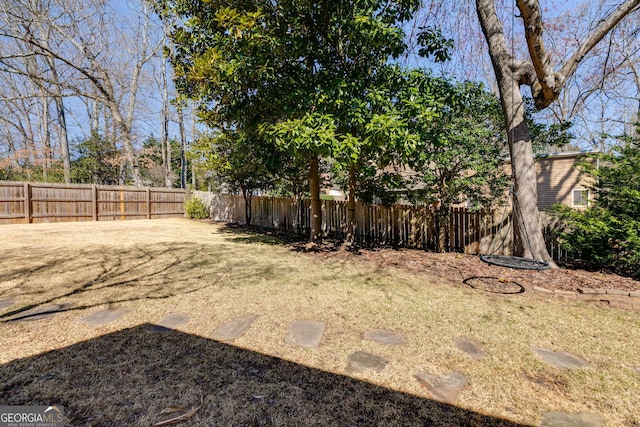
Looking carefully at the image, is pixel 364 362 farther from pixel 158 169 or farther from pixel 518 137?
pixel 158 169

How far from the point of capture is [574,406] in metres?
1.80

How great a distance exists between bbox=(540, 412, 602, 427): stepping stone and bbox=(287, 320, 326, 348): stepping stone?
5.13 ft

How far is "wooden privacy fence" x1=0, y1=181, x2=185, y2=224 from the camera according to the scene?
10.4 metres

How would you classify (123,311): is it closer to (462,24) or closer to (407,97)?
(407,97)

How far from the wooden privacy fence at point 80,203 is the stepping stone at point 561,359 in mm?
14767

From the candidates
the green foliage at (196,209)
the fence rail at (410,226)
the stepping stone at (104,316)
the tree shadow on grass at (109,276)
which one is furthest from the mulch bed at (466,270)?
the green foliage at (196,209)

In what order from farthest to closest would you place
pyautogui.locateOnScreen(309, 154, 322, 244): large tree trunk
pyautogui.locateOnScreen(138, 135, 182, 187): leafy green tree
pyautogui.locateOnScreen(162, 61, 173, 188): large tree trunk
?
pyautogui.locateOnScreen(138, 135, 182, 187): leafy green tree → pyautogui.locateOnScreen(162, 61, 173, 188): large tree trunk → pyautogui.locateOnScreen(309, 154, 322, 244): large tree trunk

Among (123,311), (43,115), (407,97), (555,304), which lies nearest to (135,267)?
(123,311)

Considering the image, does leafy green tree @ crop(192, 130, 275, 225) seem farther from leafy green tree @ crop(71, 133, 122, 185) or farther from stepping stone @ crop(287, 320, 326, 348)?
leafy green tree @ crop(71, 133, 122, 185)

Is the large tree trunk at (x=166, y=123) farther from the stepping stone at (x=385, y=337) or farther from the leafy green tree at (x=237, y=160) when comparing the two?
the stepping stone at (x=385, y=337)

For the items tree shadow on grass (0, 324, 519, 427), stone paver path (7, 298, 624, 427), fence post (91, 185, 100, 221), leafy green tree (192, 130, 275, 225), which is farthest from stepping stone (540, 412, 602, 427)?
fence post (91, 185, 100, 221)

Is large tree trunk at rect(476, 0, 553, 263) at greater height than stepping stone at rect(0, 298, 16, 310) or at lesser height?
greater

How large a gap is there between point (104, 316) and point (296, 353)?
6.88 feet

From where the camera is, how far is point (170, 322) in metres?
2.88
